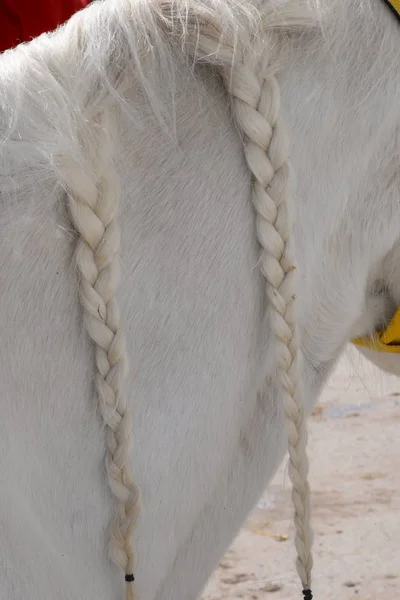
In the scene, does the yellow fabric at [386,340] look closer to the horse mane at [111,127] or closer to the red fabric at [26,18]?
the horse mane at [111,127]

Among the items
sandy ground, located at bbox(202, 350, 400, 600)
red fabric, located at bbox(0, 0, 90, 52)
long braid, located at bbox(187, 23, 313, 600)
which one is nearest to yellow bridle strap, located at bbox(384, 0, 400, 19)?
long braid, located at bbox(187, 23, 313, 600)

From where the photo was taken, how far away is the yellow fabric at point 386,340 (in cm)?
100

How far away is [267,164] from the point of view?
2.64 ft

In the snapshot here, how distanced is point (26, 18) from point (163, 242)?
77cm

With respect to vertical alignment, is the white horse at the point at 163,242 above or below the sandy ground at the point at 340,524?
above

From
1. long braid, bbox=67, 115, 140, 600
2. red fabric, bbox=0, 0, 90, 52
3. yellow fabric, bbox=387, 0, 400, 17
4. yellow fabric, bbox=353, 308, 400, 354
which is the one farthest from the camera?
red fabric, bbox=0, 0, 90, 52

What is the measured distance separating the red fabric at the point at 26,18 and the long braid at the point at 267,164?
0.70m

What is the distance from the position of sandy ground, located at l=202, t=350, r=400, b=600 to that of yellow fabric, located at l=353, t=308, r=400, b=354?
0.79 meters

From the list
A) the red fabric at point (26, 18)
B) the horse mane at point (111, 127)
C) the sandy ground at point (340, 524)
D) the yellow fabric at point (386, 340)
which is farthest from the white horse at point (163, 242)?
the sandy ground at point (340, 524)

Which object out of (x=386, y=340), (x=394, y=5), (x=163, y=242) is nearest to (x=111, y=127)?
(x=163, y=242)

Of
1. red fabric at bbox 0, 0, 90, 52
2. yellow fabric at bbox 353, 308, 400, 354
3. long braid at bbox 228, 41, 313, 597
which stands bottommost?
yellow fabric at bbox 353, 308, 400, 354

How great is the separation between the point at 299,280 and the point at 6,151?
0.95ft

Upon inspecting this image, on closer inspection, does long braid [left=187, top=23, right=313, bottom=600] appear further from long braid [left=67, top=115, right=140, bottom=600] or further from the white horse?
long braid [left=67, top=115, right=140, bottom=600]

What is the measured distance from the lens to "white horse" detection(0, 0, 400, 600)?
2.48 feet
